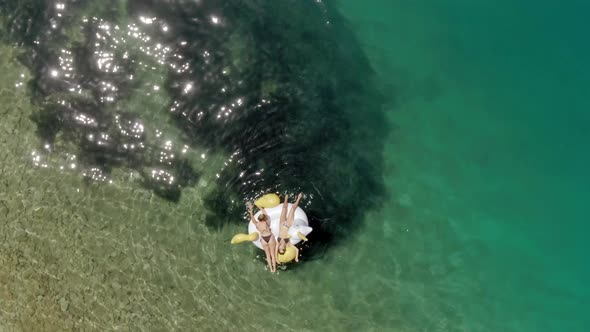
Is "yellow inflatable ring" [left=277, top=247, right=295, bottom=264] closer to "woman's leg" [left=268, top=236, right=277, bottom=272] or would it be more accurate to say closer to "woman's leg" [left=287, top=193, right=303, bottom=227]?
"woman's leg" [left=268, top=236, right=277, bottom=272]

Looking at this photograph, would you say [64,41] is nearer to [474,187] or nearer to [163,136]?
[163,136]

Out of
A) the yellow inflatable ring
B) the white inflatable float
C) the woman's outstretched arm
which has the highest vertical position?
the white inflatable float

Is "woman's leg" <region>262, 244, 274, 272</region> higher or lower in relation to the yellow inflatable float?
lower

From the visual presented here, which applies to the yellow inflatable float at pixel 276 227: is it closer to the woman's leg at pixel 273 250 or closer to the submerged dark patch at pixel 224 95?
the woman's leg at pixel 273 250

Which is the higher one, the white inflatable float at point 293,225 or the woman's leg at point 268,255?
the white inflatable float at point 293,225

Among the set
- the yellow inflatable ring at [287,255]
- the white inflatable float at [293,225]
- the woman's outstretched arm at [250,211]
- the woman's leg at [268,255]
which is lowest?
the woman's leg at [268,255]

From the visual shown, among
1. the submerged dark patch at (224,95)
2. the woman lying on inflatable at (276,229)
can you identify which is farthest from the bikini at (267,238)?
the submerged dark patch at (224,95)

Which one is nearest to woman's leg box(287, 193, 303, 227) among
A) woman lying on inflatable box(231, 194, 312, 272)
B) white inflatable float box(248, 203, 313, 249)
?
woman lying on inflatable box(231, 194, 312, 272)

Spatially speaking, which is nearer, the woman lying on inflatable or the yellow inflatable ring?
the woman lying on inflatable
